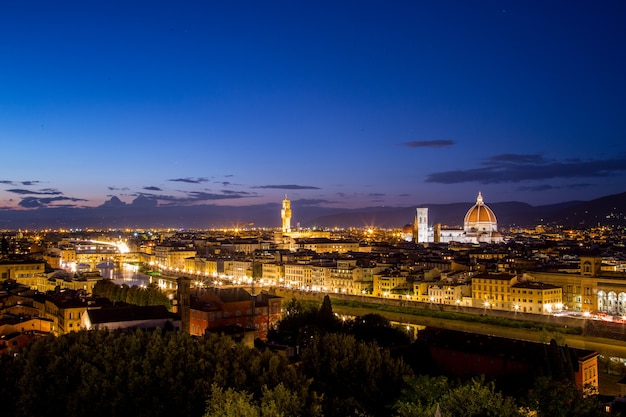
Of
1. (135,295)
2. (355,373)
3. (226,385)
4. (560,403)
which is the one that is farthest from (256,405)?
(135,295)

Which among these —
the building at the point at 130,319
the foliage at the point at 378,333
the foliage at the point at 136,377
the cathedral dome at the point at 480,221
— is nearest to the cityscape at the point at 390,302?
the building at the point at 130,319

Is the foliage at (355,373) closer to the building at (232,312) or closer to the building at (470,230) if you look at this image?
the building at (232,312)

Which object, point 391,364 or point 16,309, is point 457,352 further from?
point 16,309

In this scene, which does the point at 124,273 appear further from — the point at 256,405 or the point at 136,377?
the point at 256,405

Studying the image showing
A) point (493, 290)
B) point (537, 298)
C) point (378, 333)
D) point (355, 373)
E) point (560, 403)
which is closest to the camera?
point (560, 403)

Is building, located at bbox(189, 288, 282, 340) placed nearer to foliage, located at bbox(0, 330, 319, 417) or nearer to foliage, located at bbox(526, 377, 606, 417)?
foliage, located at bbox(0, 330, 319, 417)

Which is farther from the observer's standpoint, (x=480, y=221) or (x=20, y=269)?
(x=480, y=221)
